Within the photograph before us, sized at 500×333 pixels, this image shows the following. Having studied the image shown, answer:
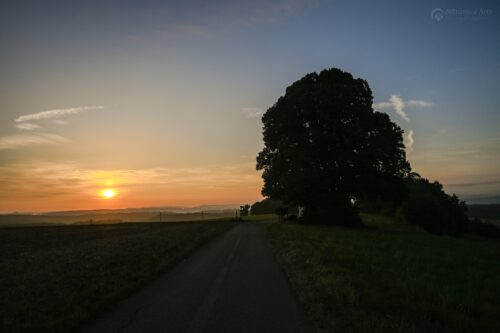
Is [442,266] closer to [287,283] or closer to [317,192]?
[287,283]

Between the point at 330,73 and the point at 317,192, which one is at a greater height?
the point at 330,73

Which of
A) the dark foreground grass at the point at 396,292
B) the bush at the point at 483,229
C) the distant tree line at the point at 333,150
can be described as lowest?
the bush at the point at 483,229

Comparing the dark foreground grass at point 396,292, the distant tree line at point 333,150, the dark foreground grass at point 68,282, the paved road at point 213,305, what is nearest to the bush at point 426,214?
the distant tree line at point 333,150

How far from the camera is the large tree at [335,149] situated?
A: 36844mm

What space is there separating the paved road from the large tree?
24.1 m

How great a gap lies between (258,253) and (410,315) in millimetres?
12127

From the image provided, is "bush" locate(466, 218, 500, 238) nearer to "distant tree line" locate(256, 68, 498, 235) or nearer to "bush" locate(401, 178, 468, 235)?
"bush" locate(401, 178, 468, 235)

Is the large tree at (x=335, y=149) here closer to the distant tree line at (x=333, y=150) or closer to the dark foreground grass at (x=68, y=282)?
the distant tree line at (x=333, y=150)

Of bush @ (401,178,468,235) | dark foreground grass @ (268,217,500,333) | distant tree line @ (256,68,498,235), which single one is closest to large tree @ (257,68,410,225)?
distant tree line @ (256,68,498,235)

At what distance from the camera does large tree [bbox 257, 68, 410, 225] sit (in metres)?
36.8

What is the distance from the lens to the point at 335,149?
38.5 m

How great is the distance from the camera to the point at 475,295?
32.5 feet

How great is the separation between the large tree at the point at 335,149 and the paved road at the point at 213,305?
2410cm

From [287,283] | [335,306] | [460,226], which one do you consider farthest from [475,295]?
[460,226]
